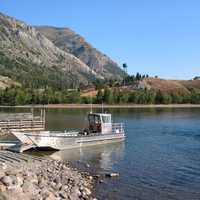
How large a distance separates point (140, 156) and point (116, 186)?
18.9 meters

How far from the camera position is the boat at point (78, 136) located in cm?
5864

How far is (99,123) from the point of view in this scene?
71750 mm

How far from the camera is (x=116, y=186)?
1556 inches

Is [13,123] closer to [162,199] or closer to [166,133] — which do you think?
[166,133]

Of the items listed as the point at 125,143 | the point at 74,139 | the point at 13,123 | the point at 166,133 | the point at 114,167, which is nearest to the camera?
the point at 114,167

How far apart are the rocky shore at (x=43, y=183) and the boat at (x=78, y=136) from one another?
1152 cm

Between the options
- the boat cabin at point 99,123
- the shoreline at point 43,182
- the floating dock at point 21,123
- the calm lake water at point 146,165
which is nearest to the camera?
the shoreline at point 43,182

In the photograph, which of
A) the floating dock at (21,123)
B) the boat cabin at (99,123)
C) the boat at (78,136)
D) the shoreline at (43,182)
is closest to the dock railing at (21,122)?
the floating dock at (21,123)

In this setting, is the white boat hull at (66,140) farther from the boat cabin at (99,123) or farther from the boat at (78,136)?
the boat cabin at (99,123)

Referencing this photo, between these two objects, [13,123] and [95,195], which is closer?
[95,195]

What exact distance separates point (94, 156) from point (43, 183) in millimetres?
23941

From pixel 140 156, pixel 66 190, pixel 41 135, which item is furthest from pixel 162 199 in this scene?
pixel 41 135

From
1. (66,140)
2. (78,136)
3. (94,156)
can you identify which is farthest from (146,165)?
(78,136)

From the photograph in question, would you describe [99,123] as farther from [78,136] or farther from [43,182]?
[43,182]
